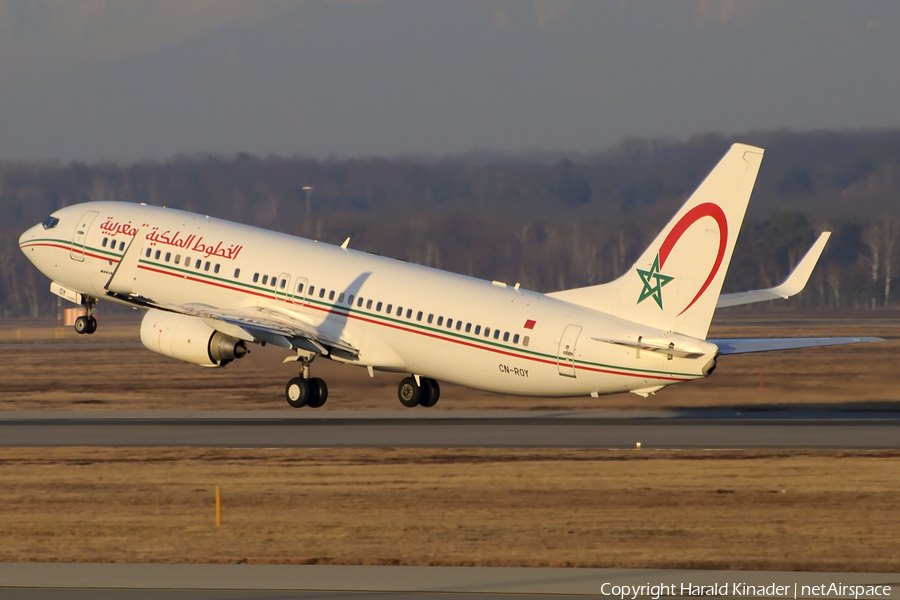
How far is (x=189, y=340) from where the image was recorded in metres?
43.8

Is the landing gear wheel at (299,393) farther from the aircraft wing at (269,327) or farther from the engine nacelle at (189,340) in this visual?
the engine nacelle at (189,340)

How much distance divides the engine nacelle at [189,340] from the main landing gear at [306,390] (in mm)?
2813

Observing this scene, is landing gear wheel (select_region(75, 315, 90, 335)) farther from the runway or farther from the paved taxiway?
the paved taxiway

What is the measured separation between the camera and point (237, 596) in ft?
56.6

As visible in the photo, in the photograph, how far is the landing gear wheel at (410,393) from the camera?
4631 centimetres

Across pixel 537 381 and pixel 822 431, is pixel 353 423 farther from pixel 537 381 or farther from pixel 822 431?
pixel 822 431

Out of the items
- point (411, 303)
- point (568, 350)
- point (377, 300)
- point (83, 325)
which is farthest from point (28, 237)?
point (568, 350)

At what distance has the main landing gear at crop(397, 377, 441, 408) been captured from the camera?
46.3m

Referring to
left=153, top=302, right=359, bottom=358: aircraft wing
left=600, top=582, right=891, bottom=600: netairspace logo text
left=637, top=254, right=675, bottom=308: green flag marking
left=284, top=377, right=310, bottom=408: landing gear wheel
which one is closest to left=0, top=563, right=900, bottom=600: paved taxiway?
left=600, top=582, right=891, bottom=600: netairspace logo text

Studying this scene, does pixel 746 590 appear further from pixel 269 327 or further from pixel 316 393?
pixel 316 393

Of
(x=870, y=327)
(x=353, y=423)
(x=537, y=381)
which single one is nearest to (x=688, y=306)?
(x=537, y=381)

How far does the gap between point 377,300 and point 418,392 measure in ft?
14.1

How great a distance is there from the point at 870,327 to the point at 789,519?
263ft

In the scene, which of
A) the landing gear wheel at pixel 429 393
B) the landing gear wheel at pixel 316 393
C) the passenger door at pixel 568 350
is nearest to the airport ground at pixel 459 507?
the passenger door at pixel 568 350
